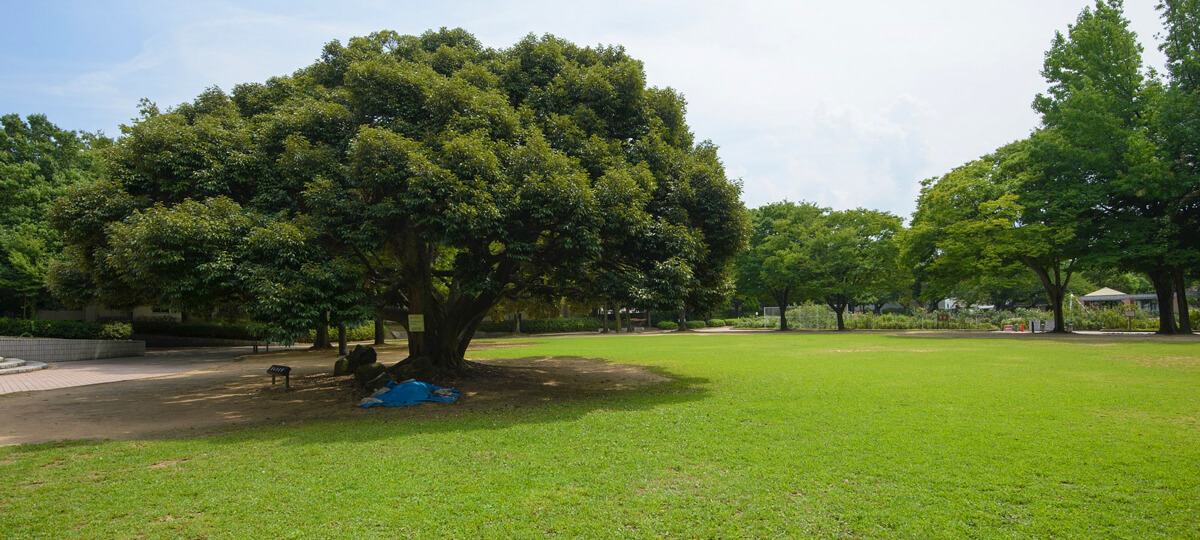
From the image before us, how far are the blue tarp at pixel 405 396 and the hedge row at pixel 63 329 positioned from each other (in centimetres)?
1897

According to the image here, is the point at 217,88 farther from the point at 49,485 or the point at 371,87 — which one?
the point at 49,485

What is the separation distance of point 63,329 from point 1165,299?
1804 inches

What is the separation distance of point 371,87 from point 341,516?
877 cm

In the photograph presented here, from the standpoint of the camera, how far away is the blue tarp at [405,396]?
1020cm

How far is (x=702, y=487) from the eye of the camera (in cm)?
516

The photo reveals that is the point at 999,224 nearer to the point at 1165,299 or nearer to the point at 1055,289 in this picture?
the point at 1055,289

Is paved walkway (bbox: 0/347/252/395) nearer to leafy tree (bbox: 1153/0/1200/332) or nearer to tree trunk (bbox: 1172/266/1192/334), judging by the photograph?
leafy tree (bbox: 1153/0/1200/332)

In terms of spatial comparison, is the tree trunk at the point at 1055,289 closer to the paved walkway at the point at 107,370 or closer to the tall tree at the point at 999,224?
the tall tree at the point at 999,224

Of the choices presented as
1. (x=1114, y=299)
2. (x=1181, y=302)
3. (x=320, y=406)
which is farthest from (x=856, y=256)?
(x=320, y=406)

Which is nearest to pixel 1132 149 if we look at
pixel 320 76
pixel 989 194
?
pixel 989 194

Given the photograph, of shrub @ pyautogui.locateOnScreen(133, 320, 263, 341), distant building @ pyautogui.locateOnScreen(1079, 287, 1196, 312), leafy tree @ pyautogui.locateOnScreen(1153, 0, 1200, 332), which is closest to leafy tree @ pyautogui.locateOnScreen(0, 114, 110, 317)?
shrub @ pyautogui.locateOnScreen(133, 320, 263, 341)

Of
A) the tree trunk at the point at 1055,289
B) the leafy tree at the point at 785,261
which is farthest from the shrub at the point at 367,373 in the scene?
the tree trunk at the point at 1055,289

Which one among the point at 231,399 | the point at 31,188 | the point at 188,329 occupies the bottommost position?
the point at 231,399

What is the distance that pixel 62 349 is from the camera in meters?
20.3
